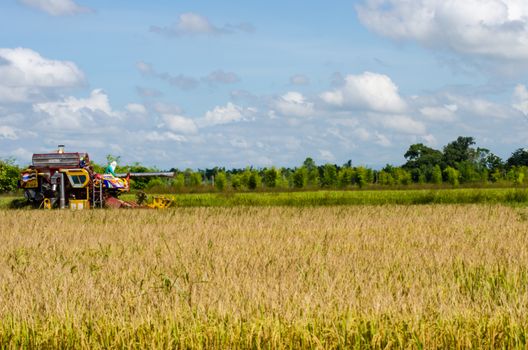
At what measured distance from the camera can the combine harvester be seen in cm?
2005

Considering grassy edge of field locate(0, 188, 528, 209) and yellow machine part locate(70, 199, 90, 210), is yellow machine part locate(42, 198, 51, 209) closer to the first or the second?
yellow machine part locate(70, 199, 90, 210)

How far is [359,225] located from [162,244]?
13.6ft

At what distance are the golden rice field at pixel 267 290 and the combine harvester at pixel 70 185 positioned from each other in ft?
28.3

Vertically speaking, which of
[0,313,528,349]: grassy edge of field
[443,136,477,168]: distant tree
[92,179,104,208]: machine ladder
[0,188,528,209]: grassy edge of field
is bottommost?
[0,313,528,349]: grassy edge of field

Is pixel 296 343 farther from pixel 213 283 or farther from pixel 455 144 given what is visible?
pixel 455 144

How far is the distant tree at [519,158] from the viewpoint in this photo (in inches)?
2985

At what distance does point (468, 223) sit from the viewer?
13.4 m

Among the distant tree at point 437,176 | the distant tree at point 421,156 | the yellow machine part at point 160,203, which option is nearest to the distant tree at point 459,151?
the distant tree at point 421,156

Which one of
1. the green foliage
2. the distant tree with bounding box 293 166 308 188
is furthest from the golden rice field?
the distant tree with bounding box 293 166 308 188

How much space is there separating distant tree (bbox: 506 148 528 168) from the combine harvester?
208 ft

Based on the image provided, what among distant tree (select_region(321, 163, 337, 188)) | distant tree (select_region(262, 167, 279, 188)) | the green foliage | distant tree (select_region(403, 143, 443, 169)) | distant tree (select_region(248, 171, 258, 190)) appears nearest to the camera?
the green foliage

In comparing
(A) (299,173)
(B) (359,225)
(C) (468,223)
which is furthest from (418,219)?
(A) (299,173)

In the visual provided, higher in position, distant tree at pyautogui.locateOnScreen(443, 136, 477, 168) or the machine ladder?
distant tree at pyautogui.locateOnScreen(443, 136, 477, 168)

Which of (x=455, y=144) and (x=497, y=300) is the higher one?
(x=455, y=144)
